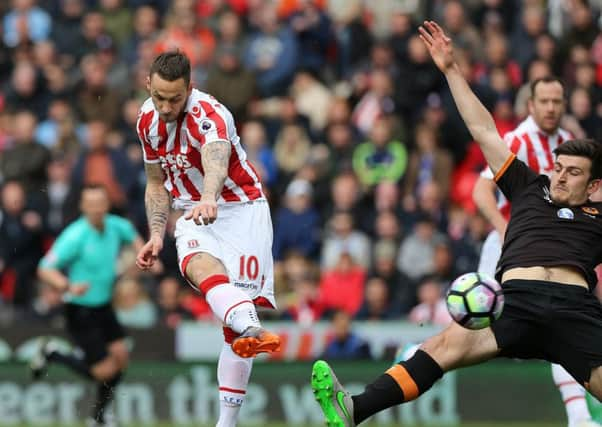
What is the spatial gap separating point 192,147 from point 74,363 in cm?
491

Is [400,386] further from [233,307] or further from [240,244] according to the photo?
[240,244]

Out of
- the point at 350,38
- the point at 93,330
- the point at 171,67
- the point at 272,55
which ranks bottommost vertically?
the point at 93,330

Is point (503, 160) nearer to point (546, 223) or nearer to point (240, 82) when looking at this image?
point (546, 223)

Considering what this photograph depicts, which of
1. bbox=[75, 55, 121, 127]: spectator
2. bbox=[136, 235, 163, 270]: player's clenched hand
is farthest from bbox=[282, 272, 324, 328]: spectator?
bbox=[136, 235, 163, 270]: player's clenched hand

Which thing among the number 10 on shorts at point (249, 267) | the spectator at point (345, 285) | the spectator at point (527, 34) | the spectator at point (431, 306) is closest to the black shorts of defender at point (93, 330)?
the spectator at point (345, 285)

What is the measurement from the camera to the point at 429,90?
17859mm

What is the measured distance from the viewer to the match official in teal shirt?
13.9 metres

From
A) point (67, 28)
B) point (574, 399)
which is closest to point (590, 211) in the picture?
point (574, 399)

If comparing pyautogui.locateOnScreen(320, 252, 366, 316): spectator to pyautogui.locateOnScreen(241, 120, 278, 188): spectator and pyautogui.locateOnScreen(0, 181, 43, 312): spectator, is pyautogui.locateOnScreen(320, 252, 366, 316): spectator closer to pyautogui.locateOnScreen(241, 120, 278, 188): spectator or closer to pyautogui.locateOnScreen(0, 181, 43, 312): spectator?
pyautogui.locateOnScreen(241, 120, 278, 188): spectator

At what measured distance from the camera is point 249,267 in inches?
384

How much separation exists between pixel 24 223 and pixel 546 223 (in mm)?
9131

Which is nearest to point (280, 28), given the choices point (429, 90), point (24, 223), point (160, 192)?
point (429, 90)

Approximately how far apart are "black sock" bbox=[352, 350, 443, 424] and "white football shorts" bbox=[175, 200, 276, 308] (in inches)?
48.5

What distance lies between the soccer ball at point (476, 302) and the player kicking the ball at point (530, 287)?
28 centimetres
